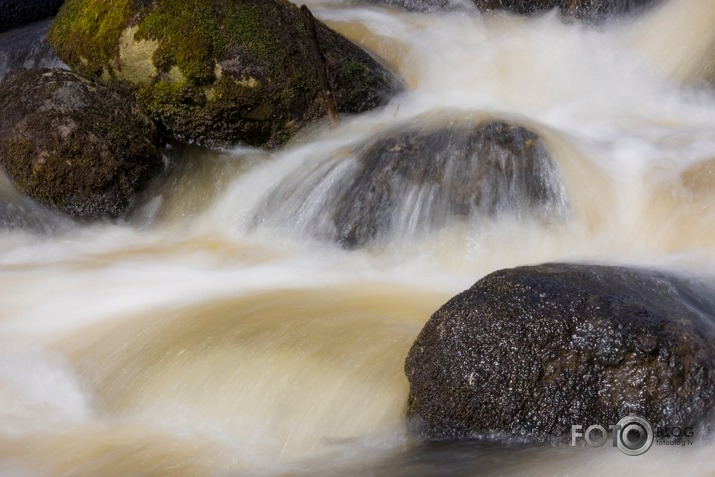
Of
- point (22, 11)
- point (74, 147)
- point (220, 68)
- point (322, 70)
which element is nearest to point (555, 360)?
point (322, 70)

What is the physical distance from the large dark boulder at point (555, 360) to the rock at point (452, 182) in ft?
5.74

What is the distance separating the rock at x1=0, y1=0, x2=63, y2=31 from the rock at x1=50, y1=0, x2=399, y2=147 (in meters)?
2.68

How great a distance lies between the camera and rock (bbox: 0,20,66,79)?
8250mm

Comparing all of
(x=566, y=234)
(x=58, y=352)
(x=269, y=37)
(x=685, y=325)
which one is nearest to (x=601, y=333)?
(x=685, y=325)

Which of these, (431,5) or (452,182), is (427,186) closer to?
(452,182)

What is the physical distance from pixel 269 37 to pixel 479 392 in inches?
156

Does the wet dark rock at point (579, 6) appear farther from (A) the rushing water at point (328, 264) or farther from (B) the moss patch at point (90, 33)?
(B) the moss patch at point (90, 33)

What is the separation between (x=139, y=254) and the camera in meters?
6.46

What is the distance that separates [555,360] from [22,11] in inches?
300

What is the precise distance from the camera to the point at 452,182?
6141mm

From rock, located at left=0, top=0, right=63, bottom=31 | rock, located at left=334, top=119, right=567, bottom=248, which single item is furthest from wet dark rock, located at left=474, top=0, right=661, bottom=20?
rock, located at left=0, top=0, right=63, bottom=31

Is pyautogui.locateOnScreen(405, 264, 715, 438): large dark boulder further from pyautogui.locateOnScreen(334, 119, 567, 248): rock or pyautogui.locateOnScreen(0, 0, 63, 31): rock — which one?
pyautogui.locateOnScreen(0, 0, 63, 31): rock

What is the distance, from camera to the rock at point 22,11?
9641 mm

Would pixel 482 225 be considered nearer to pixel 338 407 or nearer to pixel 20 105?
pixel 338 407
